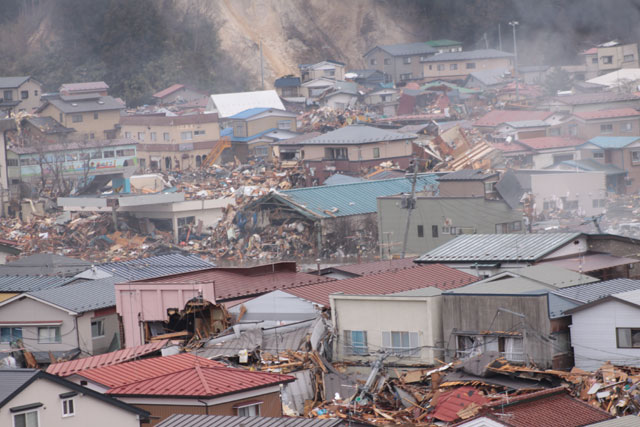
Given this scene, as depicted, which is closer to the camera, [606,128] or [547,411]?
[547,411]

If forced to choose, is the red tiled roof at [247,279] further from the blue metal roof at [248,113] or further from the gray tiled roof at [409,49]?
the gray tiled roof at [409,49]

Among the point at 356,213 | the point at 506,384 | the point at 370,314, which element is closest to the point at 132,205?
the point at 356,213

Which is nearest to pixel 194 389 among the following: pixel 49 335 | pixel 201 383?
pixel 201 383

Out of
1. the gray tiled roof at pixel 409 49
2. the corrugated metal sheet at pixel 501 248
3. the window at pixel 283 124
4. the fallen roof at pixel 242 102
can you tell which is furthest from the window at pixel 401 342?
the gray tiled roof at pixel 409 49

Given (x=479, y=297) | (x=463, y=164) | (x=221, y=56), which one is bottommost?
(x=479, y=297)

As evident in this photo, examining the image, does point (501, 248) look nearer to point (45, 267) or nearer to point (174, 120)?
point (45, 267)

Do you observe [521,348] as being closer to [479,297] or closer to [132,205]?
[479,297]
